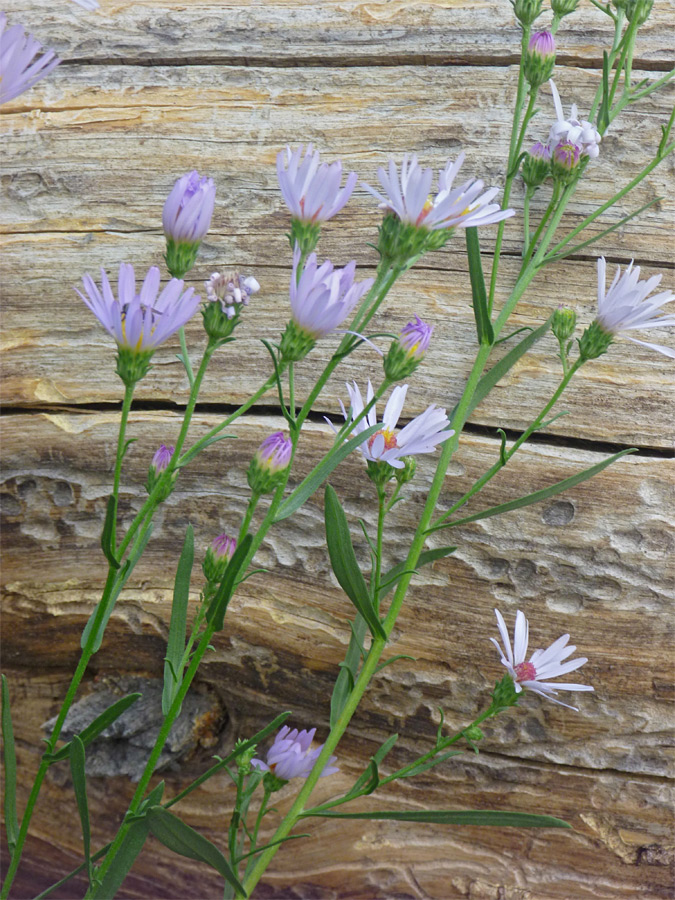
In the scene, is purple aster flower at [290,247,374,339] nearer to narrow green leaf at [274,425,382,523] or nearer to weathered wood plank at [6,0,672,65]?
narrow green leaf at [274,425,382,523]

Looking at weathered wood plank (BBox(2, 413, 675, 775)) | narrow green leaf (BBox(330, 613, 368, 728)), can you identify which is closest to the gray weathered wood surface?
weathered wood plank (BBox(2, 413, 675, 775))

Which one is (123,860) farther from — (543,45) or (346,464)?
(543,45)

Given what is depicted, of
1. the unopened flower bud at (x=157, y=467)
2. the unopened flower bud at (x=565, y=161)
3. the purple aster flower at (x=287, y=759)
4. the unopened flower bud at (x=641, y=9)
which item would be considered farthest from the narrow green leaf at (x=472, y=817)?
the unopened flower bud at (x=641, y=9)

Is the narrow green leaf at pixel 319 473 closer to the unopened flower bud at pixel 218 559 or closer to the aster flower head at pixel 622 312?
the unopened flower bud at pixel 218 559

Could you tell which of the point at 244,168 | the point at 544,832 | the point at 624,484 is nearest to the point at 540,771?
the point at 544,832

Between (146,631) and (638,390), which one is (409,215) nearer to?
(638,390)
